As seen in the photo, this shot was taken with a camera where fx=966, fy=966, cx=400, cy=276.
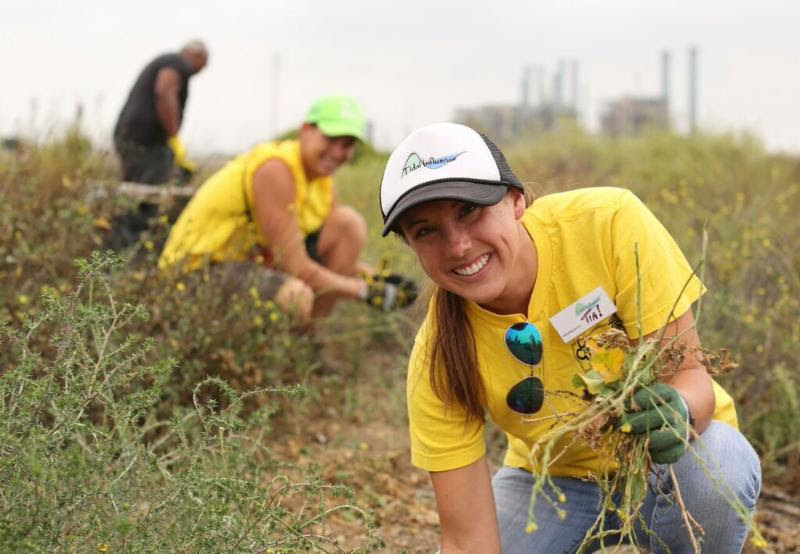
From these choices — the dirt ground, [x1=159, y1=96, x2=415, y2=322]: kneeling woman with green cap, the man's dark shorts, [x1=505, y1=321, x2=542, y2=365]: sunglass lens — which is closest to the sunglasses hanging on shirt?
[x1=505, y1=321, x2=542, y2=365]: sunglass lens

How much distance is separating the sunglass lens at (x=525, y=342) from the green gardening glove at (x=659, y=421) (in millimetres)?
388

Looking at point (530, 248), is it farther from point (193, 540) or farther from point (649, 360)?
point (193, 540)

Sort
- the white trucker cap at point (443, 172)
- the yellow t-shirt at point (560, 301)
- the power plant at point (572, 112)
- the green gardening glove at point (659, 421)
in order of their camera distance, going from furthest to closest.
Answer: the power plant at point (572, 112)
the yellow t-shirt at point (560, 301)
the white trucker cap at point (443, 172)
the green gardening glove at point (659, 421)

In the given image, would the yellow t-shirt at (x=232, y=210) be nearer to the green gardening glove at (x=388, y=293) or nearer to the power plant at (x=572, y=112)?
the green gardening glove at (x=388, y=293)

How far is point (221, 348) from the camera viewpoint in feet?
10.4

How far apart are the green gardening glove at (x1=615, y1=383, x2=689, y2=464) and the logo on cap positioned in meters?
0.51

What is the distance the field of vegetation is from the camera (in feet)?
4.94

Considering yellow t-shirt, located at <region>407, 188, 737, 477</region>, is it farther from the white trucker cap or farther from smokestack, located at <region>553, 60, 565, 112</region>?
smokestack, located at <region>553, 60, 565, 112</region>

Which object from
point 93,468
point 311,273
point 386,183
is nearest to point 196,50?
point 311,273

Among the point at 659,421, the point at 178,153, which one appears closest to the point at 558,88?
the point at 178,153

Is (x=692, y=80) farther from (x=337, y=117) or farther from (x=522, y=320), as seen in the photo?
(x=522, y=320)

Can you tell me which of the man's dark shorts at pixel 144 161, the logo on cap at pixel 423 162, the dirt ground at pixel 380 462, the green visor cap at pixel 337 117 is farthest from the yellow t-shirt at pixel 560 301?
the man's dark shorts at pixel 144 161

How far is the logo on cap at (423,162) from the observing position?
167 cm

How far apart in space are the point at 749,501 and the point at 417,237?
814 mm
